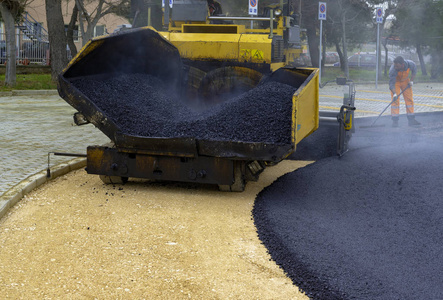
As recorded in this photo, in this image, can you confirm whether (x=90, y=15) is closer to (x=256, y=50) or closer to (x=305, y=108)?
(x=256, y=50)

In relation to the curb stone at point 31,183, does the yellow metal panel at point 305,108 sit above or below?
above

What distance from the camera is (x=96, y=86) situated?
6660 mm

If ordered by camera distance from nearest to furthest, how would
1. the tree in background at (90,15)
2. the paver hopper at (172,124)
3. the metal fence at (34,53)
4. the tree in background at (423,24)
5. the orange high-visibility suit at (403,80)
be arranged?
the paver hopper at (172,124) → the orange high-visibility suit at (403,80) → the tree in background at (90,15) → the tree in background at (423,24) → the metal fence at (34,53)

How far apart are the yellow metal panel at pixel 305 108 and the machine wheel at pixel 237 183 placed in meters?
0.71

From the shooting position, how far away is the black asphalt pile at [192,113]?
6055mm

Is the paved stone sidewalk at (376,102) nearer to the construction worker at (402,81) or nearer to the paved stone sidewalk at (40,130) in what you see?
the paved stone sidewalk at (40,130)

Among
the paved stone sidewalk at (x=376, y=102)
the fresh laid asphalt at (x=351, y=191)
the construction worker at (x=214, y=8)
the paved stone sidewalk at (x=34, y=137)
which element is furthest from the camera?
the paved stone sidewalk at (x=376, y=102)

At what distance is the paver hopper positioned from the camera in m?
5.96

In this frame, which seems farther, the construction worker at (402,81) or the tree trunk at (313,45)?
the tree trunk at (313,45)

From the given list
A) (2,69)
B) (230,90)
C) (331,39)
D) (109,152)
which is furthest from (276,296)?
(331,39)

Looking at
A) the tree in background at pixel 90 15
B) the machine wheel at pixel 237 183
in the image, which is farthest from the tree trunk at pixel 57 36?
the machine wheel at pixel 237 183

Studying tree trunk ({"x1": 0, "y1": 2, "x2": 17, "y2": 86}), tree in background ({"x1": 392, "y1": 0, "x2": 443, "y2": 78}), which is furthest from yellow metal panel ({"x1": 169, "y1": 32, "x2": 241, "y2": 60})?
tree in background ({"x1": 392, "y1": 0, "x2": 443, "y2": 78})

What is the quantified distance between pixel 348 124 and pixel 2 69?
2120 cm

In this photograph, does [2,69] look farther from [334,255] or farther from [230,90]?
[334,255]
